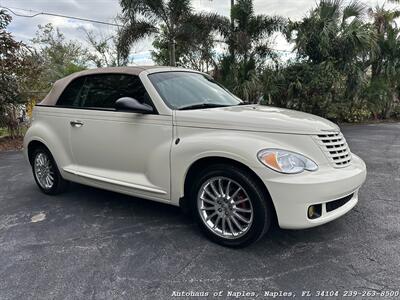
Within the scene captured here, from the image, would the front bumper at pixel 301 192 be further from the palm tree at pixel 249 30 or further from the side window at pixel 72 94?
the palm tree at pixel 249 30

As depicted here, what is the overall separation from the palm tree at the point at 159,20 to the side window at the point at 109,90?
7997 mm

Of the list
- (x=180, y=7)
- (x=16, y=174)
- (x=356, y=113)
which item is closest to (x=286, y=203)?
(x=16, y=174)

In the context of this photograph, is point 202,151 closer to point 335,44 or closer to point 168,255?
point 168,255

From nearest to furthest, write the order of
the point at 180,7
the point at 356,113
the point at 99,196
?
the point at 99,196 → the point at 180,7 → the point at 356,113

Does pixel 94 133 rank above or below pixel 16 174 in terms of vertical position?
above

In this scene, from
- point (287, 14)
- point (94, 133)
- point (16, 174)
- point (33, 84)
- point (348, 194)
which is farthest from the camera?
point (287, 14)

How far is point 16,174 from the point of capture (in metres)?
5.77

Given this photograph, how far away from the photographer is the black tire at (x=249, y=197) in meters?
2.63

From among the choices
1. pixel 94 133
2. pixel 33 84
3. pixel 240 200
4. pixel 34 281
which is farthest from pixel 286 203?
pixel 33 84

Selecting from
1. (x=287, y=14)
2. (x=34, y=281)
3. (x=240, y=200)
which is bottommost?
(x=34, y=281)

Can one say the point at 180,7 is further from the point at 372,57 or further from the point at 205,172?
the point at 205,172

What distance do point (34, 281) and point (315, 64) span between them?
1076cm

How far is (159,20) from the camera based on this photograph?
1131 centimetres

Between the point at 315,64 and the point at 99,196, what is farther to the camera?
the point at 315,64
